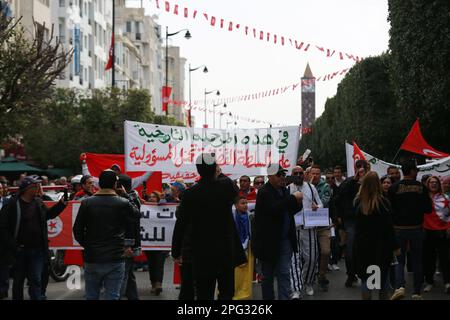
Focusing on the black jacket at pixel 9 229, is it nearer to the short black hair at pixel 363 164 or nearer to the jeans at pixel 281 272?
the jeans at pixel 281 272

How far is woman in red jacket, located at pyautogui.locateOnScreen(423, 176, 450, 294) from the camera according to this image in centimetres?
1395

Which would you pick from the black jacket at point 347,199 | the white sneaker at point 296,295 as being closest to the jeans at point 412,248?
the black jacket at point 347,199

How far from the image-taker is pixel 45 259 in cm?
1145

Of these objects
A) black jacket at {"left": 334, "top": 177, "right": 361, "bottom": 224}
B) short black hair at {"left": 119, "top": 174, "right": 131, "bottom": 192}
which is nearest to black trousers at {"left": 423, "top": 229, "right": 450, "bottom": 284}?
black jacket at {"left": 334, "top": 177, "right": 361, "bottom": 224}

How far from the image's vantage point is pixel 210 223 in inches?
343

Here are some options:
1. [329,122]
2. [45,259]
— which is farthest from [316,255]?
[329,122]

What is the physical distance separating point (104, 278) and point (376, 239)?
10.1 feet

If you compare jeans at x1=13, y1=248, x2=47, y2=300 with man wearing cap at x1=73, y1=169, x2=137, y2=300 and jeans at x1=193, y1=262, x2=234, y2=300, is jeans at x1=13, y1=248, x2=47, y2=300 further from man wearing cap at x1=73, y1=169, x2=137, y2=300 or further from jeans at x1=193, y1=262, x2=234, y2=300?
jeans at x1=193, y1=262, x2=234, y2=300

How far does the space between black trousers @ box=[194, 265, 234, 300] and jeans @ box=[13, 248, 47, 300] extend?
2899 millimetres

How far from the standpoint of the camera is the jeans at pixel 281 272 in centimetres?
1097

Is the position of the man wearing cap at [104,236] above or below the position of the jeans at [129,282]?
above

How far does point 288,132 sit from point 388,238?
6.51 m

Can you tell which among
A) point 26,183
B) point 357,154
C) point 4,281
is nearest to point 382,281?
point 26,183

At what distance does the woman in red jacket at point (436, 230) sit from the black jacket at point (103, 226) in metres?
5.95
